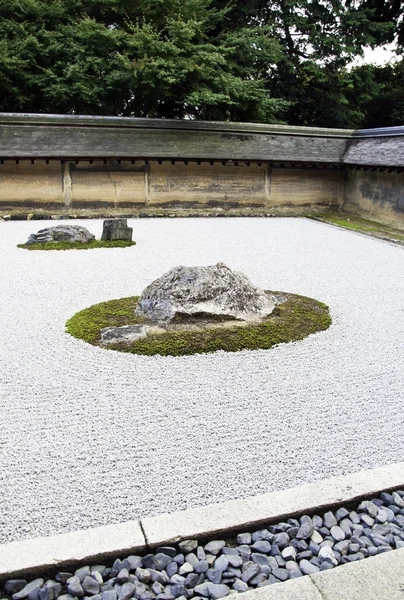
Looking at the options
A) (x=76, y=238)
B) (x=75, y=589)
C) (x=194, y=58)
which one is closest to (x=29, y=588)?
(x=75, y=589)

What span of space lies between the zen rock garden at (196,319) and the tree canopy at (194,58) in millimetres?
12561

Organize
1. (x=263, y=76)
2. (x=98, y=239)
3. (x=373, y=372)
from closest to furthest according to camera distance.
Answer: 1. (x=373, y=372)
2. (x=98, y=239)
3. (x=263, y=76)

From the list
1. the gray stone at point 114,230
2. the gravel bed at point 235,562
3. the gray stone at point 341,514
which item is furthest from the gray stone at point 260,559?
the gray stone at point 114,230

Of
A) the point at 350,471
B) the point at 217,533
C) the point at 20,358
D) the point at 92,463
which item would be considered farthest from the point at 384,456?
the point at 20,358

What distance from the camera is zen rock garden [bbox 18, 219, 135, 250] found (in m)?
10.7

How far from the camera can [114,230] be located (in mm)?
11281

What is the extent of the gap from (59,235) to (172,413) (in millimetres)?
7889

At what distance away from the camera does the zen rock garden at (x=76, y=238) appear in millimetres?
10664

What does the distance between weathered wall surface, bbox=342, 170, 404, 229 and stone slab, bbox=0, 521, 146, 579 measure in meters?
13.6

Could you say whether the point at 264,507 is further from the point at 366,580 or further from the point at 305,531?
the point at 366,580

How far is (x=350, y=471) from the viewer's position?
3311mm

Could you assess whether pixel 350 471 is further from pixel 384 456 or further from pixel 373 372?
pixel 373 372

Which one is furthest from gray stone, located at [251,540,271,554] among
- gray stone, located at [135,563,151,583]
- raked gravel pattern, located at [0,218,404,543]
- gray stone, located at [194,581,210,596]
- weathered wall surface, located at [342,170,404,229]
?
weathered wall surface, located at [342,170,404,229]

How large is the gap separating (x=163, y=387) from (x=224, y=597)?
241 centimetres
